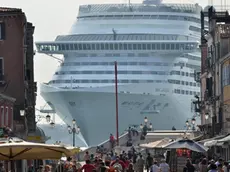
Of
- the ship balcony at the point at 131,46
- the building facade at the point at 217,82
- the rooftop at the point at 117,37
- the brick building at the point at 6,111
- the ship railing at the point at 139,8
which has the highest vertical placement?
the ship railing at the point at 139,8

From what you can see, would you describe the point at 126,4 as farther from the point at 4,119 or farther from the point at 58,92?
the point at 4,119

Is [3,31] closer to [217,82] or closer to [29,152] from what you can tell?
[217,82]

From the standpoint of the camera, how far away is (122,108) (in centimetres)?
12725

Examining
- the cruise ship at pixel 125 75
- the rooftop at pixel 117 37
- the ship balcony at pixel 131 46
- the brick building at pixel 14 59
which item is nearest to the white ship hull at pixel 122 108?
the cruise ship at pixel 125 75

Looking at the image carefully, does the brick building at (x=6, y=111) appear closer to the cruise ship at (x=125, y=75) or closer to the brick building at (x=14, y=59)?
the brick building at (x=14, y=59)

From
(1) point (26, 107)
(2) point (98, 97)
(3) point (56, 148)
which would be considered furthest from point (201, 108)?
(3) point (56, 148)

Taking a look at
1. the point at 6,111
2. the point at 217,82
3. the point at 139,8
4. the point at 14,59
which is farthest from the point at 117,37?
the point at 6,111

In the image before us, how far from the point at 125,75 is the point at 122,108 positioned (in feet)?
11.4

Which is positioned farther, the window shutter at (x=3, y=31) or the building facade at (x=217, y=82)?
the building facade at (x=217, y=82)

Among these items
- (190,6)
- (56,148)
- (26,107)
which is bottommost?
(56,148)

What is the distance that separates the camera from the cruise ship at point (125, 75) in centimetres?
12621

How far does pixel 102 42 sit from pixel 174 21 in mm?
9780

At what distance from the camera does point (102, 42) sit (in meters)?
130

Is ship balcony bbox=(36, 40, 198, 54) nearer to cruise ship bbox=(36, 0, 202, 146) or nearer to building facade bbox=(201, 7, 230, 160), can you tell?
cruise ship bbox=(36, 0, 202, 146)
